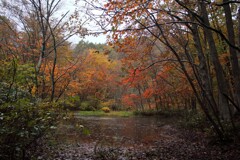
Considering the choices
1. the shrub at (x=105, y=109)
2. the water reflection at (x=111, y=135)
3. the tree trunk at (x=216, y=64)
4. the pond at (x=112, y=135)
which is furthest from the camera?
the shrub at (x=105, y=109)

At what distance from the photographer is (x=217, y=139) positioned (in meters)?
6.79

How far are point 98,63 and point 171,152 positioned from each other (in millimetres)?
31522

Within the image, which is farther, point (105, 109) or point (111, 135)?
point (105, 109)

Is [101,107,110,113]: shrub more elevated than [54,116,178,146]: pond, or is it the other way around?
[54,116,178,146]: pond

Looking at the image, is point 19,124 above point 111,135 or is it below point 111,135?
above

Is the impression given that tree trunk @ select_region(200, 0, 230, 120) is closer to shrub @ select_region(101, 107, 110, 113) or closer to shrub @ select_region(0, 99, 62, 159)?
shrub @ select_region(0, 99, 62, 159)

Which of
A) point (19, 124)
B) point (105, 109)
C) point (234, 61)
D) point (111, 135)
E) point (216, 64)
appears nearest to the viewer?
point (19, 124)

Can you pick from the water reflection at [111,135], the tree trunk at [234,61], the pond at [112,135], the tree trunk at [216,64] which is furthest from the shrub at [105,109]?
the tree trunk at [234,61]

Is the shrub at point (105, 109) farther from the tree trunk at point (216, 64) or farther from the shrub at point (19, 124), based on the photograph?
Answer: the shrub at point (19, 124)

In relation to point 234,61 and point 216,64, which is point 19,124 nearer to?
point 234,61

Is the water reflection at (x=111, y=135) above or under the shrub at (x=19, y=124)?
under

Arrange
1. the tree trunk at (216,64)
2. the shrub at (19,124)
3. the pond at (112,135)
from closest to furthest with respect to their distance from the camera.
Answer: the shrub at (19,124)
the tree trunk at (216,64)
the pond at (112,135)

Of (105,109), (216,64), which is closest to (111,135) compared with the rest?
(216,64)

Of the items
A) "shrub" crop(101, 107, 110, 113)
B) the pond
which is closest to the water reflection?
the pond
